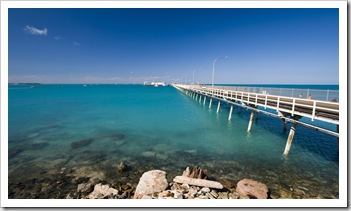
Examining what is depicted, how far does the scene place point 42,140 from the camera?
13.9m

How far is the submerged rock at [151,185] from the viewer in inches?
254

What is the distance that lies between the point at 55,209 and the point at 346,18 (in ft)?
28.1

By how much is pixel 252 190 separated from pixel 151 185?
3706 mm

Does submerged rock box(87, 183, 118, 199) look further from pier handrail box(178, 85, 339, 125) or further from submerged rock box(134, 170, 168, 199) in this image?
pier handrail box(178, 85, 339, 125)

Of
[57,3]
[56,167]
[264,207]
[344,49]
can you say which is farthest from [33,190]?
[344,49]

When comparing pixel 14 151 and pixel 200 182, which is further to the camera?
pixel 14 151

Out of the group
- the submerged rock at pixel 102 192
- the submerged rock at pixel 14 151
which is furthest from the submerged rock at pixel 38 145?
the submerged rock at pixel 102 192

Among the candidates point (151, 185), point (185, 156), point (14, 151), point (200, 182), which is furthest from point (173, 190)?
point (14, 151)

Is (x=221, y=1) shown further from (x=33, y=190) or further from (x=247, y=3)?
(x=33, y=190)

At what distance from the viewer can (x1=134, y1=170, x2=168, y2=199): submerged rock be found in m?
6.46

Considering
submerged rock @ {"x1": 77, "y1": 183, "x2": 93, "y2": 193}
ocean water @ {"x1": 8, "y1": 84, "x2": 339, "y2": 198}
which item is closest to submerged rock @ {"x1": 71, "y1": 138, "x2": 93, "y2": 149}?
ocean water @ {"x1": 8, "y1": 84, "x2": 339, "y2": 198}

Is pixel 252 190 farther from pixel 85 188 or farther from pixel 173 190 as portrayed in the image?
pixel 85 188

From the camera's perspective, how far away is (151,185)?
22.2ft

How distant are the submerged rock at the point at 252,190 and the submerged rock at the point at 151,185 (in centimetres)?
281
